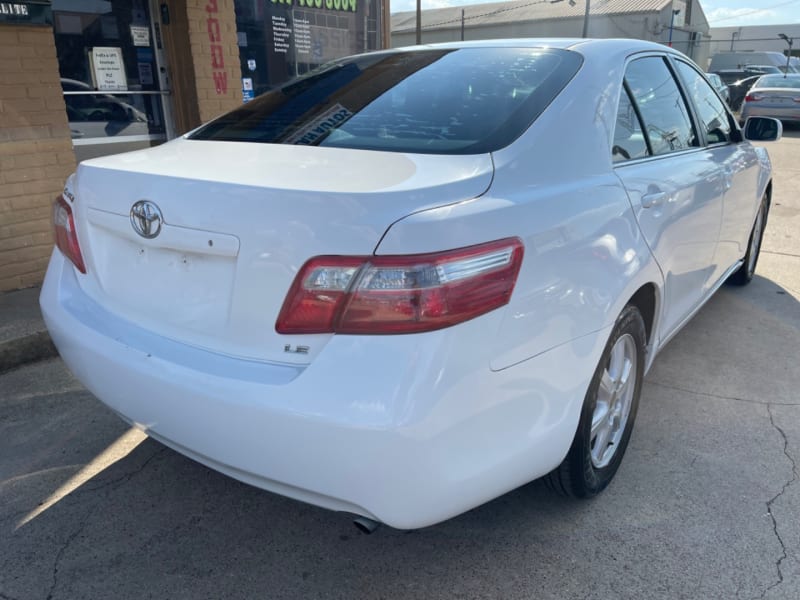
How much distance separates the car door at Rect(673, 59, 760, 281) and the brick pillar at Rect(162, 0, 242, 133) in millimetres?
4131

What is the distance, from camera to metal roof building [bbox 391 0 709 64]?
3838cm

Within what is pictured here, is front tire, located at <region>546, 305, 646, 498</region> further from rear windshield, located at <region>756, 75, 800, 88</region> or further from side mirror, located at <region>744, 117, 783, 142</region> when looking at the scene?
rear windshield, located at <region>756, 75, 800, 88</region>

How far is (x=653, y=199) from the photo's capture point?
251 cm

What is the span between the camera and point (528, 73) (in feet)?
7.92

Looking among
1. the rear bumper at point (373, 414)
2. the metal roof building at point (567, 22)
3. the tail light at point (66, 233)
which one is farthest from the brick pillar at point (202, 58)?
the metal roof building at point (567, 22)

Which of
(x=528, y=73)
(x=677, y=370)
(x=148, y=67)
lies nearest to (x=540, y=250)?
(x=528, y=73)

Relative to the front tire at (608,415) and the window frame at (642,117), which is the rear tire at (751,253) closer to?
the window frame at (642,117)

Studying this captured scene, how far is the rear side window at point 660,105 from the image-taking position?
2.75 metres

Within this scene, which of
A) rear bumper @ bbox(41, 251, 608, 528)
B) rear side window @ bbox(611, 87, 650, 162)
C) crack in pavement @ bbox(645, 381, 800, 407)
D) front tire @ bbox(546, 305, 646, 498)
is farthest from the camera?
crack in pavement @ bbox(645, 381, 800, 407)

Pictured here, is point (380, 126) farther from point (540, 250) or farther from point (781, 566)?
point (781, 566)

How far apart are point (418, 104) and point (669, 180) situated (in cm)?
110

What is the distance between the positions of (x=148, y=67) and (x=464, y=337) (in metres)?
5.41

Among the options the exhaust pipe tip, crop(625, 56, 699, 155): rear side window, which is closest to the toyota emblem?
the exhaust pipe tip

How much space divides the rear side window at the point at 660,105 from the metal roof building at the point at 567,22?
121ft
